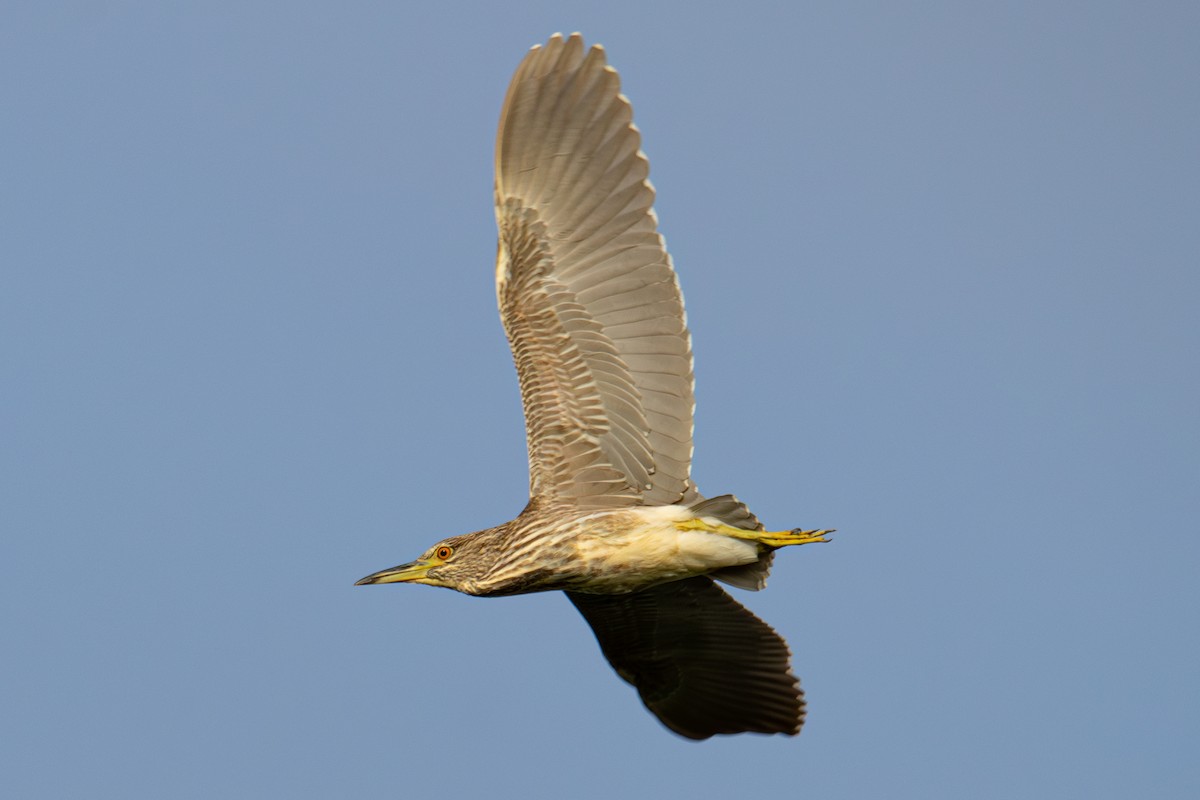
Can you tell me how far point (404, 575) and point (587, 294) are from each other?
2887mm

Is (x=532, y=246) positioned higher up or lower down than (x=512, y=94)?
lower down

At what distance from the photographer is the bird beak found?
44.3ft

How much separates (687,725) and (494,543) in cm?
307

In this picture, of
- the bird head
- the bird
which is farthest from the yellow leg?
the bird head

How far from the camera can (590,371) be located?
1314cm

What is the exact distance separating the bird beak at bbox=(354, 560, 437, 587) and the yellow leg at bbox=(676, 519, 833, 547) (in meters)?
2.27

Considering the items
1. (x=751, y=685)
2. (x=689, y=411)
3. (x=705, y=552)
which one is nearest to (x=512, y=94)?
(x=689, y=411)

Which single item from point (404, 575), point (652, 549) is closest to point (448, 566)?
point (404, 575)

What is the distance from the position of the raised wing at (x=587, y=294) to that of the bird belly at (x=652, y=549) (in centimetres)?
31

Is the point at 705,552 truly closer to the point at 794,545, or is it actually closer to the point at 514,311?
the point at 794,545

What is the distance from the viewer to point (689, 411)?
42.6ft

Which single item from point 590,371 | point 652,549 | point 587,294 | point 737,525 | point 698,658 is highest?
point 587,294

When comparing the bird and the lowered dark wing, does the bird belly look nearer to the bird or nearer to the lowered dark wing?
the bird

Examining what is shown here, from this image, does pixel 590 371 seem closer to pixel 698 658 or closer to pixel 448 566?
pixel 448 566
